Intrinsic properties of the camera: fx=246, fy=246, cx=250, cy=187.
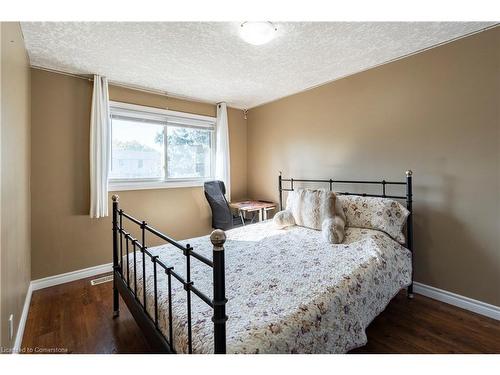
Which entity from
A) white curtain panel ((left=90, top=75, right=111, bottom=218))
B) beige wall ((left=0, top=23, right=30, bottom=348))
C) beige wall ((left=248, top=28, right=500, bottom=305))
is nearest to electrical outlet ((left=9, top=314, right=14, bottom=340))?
beige wall ((left=0, top=23, right=30, bottom=348))

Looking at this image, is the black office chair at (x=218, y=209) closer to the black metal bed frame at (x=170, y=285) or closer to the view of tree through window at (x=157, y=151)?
the view of tree through window at (x=157, y=151)

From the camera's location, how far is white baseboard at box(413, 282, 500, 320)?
204 cm

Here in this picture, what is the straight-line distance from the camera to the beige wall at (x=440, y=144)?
204 cm

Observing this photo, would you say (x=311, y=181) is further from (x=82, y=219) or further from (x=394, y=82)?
(x=82, y=219)

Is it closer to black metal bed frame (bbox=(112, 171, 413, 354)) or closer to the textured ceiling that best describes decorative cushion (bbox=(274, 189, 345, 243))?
black metal bed frame (bbox=(112, 171, 413, 354))

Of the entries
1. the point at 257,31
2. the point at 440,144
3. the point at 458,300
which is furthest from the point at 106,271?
the point at 440,144

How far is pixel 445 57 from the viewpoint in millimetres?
2238

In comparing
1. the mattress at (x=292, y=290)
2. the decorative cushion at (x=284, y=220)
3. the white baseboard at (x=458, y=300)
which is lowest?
the white baseboard at (x=458, y=300)

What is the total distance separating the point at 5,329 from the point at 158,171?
2.40 m

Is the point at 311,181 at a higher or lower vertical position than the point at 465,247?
→ higher

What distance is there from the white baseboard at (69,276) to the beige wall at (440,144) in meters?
3.09

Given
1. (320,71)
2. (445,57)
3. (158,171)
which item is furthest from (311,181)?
(158,171)

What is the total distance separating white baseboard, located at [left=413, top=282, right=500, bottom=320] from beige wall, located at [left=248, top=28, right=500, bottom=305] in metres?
0.05

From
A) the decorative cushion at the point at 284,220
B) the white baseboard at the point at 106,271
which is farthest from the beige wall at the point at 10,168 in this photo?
the decorative cushion at the point at 284,220
